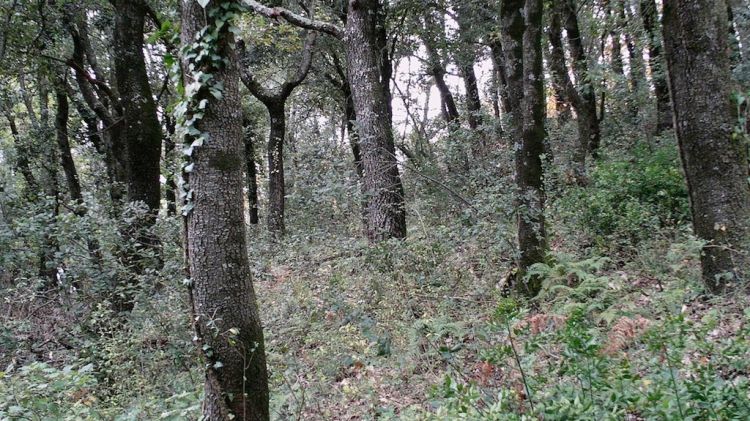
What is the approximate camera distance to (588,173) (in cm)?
983

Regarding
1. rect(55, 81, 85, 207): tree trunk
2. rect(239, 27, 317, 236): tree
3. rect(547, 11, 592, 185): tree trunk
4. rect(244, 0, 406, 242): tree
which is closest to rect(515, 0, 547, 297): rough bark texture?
rect(244, 0, 406, 242): tree

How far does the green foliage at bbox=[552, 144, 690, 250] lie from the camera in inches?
277

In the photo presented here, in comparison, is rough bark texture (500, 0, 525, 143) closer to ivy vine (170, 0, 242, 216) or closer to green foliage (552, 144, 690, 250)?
green foliage (552, 144, 690, 250)

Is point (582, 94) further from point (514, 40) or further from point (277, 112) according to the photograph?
point (277, 112)

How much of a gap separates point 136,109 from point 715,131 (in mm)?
8176

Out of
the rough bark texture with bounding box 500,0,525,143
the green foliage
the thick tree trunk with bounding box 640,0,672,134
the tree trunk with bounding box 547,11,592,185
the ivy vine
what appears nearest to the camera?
the ivy vine

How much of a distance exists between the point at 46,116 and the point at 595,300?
54.1ft

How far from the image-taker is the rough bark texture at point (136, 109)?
813 cm

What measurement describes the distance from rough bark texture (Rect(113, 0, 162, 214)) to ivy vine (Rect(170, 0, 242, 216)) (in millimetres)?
4889

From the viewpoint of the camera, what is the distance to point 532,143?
19.7 feet

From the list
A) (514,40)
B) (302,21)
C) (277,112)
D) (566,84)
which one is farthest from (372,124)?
(277,112)

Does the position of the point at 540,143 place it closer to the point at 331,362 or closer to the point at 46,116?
the point at 331,362

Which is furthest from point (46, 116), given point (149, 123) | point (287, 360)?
point (287, 360)

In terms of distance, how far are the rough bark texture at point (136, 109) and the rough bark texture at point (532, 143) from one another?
592 cm
